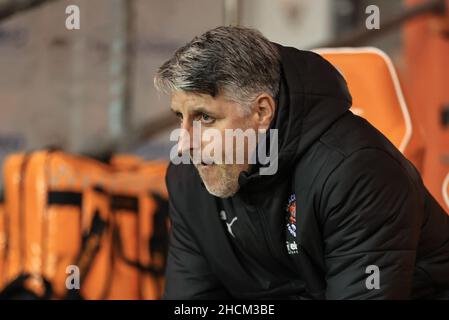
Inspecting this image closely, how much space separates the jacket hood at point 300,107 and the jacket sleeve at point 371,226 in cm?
8

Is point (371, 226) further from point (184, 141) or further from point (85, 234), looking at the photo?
point (85, 234)

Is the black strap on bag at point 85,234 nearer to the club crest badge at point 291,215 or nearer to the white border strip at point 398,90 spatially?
the white border strip at point 398,90

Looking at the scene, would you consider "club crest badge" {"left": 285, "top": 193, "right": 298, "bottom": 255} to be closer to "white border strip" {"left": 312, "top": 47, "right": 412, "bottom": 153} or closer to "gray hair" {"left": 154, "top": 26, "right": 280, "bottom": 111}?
"gray hair" {"left": 154, "top": 26, "right": 280, "bottom": 111}

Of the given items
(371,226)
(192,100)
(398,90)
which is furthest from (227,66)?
(398,90)

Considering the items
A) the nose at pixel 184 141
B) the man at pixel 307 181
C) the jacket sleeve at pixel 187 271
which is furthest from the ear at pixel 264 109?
the jacket sleeve at pixel 187 271

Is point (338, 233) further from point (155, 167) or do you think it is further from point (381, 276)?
point (155, 167)

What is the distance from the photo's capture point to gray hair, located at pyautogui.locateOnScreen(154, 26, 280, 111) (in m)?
1.51

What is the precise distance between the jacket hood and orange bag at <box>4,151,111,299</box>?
99cm

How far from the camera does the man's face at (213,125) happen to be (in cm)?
154

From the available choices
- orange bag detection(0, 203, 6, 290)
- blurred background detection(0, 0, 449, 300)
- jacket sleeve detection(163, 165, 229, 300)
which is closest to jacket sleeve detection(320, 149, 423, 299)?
jacket sleeve detection(163, 165, 229, 300)

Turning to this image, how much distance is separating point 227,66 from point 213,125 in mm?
113

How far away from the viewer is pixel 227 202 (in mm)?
1679

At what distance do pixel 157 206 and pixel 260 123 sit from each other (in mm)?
1034
